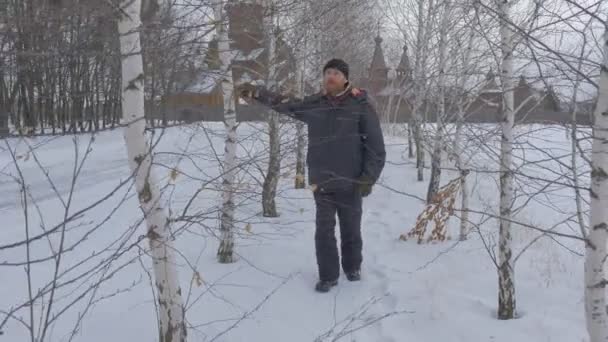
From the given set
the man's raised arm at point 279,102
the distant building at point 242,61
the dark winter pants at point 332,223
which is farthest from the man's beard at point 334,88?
the distant building at point 242,61

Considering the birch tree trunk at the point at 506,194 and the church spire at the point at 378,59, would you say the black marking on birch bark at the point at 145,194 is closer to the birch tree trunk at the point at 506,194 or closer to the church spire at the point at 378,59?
the birch tree trunk at the point at 506,194

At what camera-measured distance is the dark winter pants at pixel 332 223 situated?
4102mm

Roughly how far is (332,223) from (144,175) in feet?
6.10

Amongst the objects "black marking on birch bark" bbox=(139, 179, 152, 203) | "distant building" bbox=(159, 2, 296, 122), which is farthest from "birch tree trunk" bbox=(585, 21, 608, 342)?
"distant building" bbox=(159, 2, 296, 122)

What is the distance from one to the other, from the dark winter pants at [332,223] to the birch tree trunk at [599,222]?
216 cm

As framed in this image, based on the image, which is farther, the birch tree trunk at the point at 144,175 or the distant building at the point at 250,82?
the distant building at the point at 250,82

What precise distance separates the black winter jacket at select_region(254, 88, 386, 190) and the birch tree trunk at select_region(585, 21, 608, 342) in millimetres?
1959

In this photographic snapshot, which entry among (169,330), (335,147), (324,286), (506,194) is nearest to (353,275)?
(324,286)

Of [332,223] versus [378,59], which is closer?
[332,223]

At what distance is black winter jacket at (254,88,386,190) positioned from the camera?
3967 mm

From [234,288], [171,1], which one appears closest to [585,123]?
[171,1]

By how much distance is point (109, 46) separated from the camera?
2.89m

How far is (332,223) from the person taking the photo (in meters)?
4.15

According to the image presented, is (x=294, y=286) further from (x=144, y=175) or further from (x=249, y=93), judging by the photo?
(x=144, y=175)
